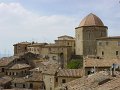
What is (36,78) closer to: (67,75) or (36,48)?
(67,75)

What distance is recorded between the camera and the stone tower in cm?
7150

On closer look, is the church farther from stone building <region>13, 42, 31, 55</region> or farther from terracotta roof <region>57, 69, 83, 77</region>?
terracotta roof <region>57, 69, 83, 77</region>

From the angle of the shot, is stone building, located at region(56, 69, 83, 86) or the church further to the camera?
the church

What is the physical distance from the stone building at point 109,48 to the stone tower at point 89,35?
8249mm

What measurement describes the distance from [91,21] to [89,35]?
3366mm

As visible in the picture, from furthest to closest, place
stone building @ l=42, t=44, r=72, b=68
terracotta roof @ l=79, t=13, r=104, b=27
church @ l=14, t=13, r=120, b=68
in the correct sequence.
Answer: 1. terracotta roof @ l=79, t=13, r=104, b=27
2. church @ l=14, t=13, r=120, b=68
3. stone building @ l=42, t=44, r=72, b=68

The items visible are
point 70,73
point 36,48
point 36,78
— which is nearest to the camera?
point 70,73

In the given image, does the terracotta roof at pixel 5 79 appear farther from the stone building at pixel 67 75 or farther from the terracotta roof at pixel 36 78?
the stone building at pixel 67 75

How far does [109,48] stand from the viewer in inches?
2397

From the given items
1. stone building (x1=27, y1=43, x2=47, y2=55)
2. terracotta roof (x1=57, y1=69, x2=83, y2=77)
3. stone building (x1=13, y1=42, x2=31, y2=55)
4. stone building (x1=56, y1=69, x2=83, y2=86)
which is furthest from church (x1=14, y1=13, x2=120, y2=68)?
terracotta roof (x1=57, y1=69, x2=83, y2=77)

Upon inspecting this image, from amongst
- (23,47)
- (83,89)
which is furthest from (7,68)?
(83,89)

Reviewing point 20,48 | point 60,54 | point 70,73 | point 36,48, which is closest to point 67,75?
point 70,73

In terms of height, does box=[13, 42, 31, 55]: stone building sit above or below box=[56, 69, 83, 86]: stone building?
above

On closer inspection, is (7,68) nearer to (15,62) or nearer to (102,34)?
(15,62)
